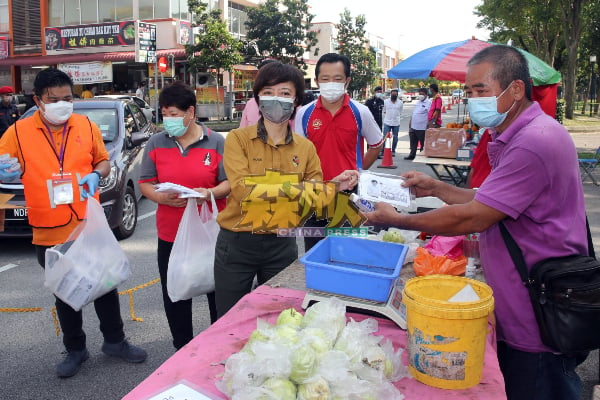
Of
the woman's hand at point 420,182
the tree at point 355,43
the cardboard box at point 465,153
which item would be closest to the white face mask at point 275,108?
the woman's hand at point 420,182

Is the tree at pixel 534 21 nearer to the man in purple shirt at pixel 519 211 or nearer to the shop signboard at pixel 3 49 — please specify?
the man in purple shirt at pixel 519 211

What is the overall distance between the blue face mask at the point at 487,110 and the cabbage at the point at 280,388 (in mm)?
1416

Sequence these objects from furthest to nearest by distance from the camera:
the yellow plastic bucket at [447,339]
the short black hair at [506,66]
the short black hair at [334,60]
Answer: the short black hair at [334,60] → the short black hair at [506,66] → the yellow plastic bucket at [447,339]

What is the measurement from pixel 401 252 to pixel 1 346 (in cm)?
335

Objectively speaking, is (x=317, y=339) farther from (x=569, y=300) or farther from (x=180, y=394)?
(x=569, y=300)

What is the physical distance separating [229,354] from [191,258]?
136cm

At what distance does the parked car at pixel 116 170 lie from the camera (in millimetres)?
6250

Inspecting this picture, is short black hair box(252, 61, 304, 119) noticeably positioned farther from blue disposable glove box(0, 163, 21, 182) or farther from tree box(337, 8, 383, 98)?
tree box(337, 8, 383, 98)

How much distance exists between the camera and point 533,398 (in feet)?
7.15

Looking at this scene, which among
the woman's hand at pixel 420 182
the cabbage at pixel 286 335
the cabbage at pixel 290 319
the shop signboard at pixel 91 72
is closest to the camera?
the cabbage at pixel 286 335

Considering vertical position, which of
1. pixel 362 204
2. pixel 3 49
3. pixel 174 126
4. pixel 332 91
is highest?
pixel 3 49

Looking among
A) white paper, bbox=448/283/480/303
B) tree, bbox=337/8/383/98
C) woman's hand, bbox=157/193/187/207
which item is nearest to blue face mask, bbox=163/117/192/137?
woman's hand, bbox=157/193/187/207

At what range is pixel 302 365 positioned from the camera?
1.54m

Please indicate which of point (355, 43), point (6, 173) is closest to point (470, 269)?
point (6, 173)
